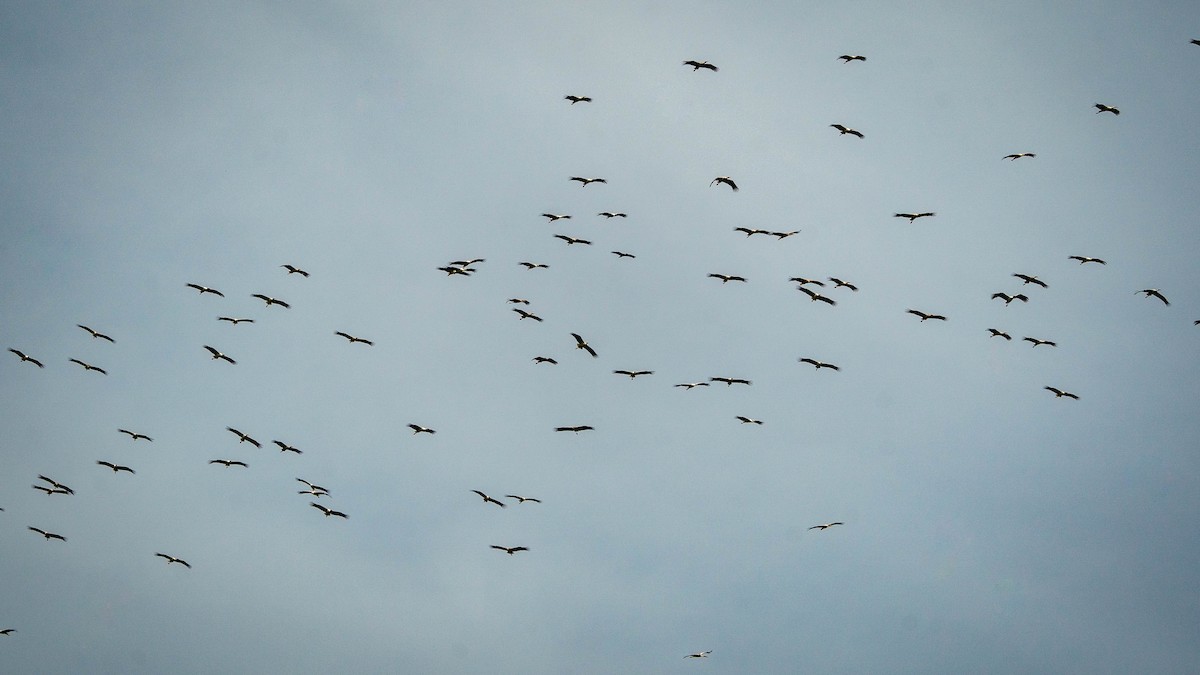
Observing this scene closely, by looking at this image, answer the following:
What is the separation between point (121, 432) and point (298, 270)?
63.5ft

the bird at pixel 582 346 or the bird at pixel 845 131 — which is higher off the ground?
the bird at pixel 845 131

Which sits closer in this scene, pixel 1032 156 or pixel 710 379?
pixel 1032 156

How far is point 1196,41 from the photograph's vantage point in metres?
52.5

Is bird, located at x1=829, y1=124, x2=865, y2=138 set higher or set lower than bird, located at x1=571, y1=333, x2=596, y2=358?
higher

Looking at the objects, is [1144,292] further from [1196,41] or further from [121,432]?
[121,432]

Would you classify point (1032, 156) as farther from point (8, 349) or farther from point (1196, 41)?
point (8, 349)

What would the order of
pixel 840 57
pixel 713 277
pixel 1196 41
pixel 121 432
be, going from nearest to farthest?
pixel 1196 41, pixel 840 57, pixel 713 277, pixel 121 432

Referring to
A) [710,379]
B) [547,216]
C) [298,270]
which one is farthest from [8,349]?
[710,379]

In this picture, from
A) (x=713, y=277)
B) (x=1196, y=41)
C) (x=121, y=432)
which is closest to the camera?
(x=1196, y=41)

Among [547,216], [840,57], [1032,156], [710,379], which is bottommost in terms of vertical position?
[710,379]

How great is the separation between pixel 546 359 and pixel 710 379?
12.8 meters

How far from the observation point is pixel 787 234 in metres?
71.3

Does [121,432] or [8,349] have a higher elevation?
[8,349]

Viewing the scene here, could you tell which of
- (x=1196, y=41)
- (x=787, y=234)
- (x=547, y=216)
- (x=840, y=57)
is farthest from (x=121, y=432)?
(x=1196, y=41)
